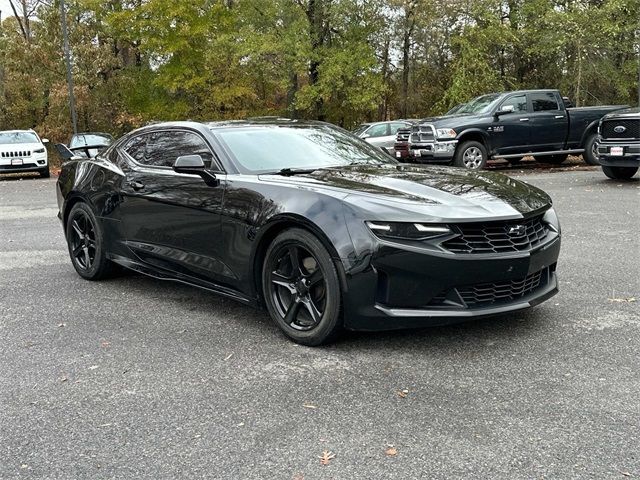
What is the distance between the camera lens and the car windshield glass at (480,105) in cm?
1662

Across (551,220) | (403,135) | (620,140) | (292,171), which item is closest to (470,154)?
(403,135)

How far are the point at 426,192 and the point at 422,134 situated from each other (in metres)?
12.5

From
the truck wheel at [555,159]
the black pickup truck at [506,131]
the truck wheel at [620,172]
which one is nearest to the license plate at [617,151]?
the truck wheel at [620,172]

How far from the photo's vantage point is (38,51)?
31.9m

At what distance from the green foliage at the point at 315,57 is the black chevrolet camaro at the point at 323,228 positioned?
21006 millimetres

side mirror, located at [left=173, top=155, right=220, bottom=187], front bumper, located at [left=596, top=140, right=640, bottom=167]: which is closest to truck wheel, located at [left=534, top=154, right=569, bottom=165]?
front bumper, located at [left=596, top=140, right=640, bottom=167]

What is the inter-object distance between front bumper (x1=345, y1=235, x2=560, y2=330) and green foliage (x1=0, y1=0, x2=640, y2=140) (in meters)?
21.8

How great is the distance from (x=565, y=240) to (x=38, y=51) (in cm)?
3059

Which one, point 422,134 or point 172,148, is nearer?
point 172,148

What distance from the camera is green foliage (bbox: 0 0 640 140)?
84.4 feet

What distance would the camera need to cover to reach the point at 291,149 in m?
5.12

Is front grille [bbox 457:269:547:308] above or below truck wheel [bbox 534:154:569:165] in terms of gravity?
below

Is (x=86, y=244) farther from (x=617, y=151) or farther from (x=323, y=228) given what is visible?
(x=617, y=151)

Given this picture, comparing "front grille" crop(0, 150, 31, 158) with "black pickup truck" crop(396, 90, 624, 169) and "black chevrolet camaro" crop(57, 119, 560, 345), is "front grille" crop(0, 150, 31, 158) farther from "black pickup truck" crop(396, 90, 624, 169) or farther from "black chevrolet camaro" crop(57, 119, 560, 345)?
"black chevrolet camaro" crop(57, 119, 560, 345)
